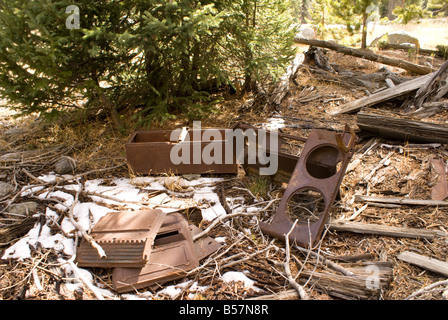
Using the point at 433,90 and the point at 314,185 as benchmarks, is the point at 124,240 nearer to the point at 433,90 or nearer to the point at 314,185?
the point at 314,185

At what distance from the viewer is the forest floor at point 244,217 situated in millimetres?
2529

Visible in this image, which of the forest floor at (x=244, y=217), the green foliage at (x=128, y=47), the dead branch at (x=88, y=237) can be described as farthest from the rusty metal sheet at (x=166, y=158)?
the dead branch at (x=88, y=237)

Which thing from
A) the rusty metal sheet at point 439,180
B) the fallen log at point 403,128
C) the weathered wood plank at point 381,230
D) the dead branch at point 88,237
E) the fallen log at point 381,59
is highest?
the fallen log at point 381,59

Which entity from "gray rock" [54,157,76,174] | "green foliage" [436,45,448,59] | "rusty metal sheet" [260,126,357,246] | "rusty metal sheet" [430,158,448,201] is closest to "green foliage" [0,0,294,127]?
"gray rock" [54,157,76,174]

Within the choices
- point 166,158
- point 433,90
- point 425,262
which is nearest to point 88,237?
point 166,158

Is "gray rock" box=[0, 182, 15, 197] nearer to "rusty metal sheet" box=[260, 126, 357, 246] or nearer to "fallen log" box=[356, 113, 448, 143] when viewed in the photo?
"rusty metal sheet" box=[260, 126, 357, 246]

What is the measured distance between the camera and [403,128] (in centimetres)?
444

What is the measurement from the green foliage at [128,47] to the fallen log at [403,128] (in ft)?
5.54

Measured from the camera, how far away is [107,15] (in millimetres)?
4512

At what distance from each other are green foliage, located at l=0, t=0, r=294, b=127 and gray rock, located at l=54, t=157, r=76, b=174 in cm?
66

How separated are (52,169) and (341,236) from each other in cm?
387

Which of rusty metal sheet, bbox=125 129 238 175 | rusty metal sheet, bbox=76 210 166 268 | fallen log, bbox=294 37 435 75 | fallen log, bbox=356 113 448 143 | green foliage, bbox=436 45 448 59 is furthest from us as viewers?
green foliage, bbox=436 45 448 59

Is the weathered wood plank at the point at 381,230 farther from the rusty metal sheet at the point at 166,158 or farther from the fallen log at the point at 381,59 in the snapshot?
the fallen log at the point at 381,59

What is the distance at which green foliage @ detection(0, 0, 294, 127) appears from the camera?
12.4ft
